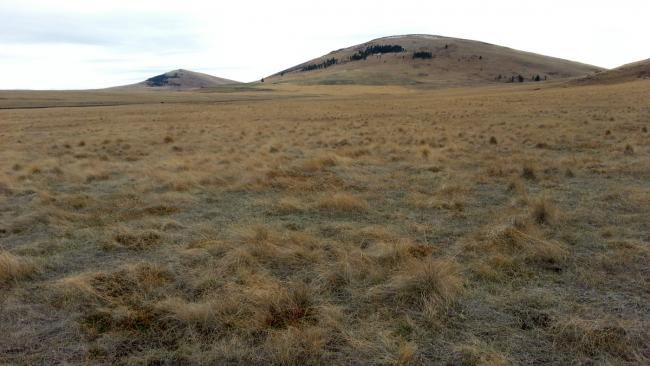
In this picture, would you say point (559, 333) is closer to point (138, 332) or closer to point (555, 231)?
point (555, 231)

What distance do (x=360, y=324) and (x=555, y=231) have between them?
4.36 m

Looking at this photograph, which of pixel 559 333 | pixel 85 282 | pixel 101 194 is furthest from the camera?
pixel 101 194

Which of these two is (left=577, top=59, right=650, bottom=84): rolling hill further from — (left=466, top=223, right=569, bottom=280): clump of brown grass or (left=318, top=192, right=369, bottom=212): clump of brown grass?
(left=466, top=223, right=569, bottom=280): clump of brown grass

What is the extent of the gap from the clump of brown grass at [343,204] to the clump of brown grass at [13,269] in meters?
5.10

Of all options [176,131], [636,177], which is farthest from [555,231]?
[176,131]

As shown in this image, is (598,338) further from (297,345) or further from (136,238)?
(136,238)

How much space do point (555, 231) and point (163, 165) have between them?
1171cm

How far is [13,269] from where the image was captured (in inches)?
224

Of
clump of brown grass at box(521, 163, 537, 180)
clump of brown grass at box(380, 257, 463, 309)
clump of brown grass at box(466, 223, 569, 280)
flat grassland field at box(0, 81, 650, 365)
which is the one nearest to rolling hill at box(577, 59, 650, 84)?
flat grassland field at box(0, 81, 650, 365)

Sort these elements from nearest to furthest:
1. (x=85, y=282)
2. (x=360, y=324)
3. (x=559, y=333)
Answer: (x=559, y=333) → (x=360, y=324) → (x=85, y=282)

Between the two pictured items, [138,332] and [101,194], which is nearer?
[138,332]

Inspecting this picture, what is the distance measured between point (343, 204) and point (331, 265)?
3106mm

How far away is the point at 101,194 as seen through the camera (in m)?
10.6

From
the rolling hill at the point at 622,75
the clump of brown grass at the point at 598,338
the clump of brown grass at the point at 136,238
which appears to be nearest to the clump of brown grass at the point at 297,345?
the clump of brown grass at the point at 598,338
